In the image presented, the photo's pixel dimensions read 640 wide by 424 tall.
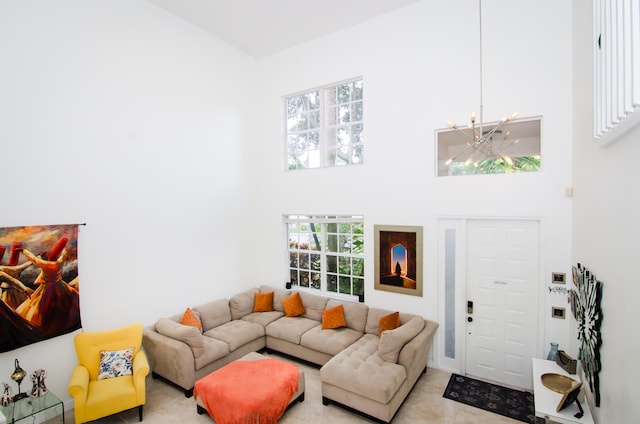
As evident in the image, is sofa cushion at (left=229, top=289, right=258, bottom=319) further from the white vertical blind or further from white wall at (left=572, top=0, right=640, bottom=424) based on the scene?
the white vertical blind

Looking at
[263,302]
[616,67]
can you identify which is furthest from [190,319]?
[616,67]

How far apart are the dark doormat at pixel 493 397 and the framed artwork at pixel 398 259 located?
1296mm

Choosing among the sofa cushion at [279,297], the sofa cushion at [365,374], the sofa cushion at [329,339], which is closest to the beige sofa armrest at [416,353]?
the sofa cushion at [365,374]

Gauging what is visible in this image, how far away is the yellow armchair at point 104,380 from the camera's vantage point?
135 inches

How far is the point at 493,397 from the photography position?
4.07 m

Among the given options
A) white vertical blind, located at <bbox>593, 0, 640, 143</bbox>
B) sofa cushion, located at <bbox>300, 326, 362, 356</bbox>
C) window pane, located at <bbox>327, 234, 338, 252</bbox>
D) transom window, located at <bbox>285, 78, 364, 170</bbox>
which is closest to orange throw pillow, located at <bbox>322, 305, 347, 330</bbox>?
sofa cushion, located at <bbox>300, 326, 362, 356</bbox>

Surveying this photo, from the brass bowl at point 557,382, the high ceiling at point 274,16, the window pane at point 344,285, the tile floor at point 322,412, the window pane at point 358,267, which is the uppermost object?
the high ceiling at point 274,16

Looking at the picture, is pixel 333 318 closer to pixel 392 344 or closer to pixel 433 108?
pixel 392 344

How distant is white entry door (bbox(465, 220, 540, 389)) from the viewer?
13.9 ft

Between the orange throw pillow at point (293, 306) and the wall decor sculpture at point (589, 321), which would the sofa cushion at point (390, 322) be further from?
the wall decor sculpture at point (589, 321)

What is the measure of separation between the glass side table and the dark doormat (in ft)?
14.4

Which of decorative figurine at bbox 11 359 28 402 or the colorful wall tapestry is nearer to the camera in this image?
decorative figurine at bbox 11 359 28 402

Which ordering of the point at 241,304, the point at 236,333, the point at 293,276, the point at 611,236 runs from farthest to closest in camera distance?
the point at 293,276 → the point at 241,304 → the point at 236,333 → the point at 611,236

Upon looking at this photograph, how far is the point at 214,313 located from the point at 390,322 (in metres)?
2.90
